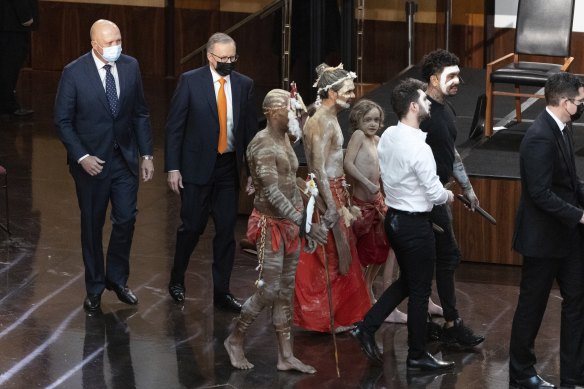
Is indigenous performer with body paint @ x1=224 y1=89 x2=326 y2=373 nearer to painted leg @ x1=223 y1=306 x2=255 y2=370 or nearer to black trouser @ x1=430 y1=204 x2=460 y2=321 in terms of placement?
painted leg @ x1=223 y1=306 x2=255 y2=370

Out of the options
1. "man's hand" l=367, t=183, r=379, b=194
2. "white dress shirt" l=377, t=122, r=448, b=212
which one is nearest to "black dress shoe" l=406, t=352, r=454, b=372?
"white dress shirt" l=377, t=122, r=448, b=212

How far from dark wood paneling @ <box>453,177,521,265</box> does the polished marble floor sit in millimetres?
82

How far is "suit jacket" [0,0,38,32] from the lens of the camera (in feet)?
38.5

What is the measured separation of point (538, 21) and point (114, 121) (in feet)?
13.1

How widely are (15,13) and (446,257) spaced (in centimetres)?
664

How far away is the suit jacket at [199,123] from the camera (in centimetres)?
672

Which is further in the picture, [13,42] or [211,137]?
[13,42]

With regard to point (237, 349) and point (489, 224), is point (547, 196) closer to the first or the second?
point (237, 349)

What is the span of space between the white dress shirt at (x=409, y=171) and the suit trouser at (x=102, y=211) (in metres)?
1.55

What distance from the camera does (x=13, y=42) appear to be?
12000 millimetres

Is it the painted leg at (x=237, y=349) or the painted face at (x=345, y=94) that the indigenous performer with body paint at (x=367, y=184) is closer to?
the painted face at (x=345, y=94)

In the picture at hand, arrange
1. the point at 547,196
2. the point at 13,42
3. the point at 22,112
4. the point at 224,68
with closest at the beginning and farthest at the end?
1. the point at 547,196
2. the point at 224,68
3. the point at 13,42
4. the point at 22,112

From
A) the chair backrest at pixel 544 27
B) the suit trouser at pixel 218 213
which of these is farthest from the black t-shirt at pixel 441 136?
the chair backrest at pixel 544 27

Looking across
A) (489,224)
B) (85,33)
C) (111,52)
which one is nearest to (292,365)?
(111,52)
